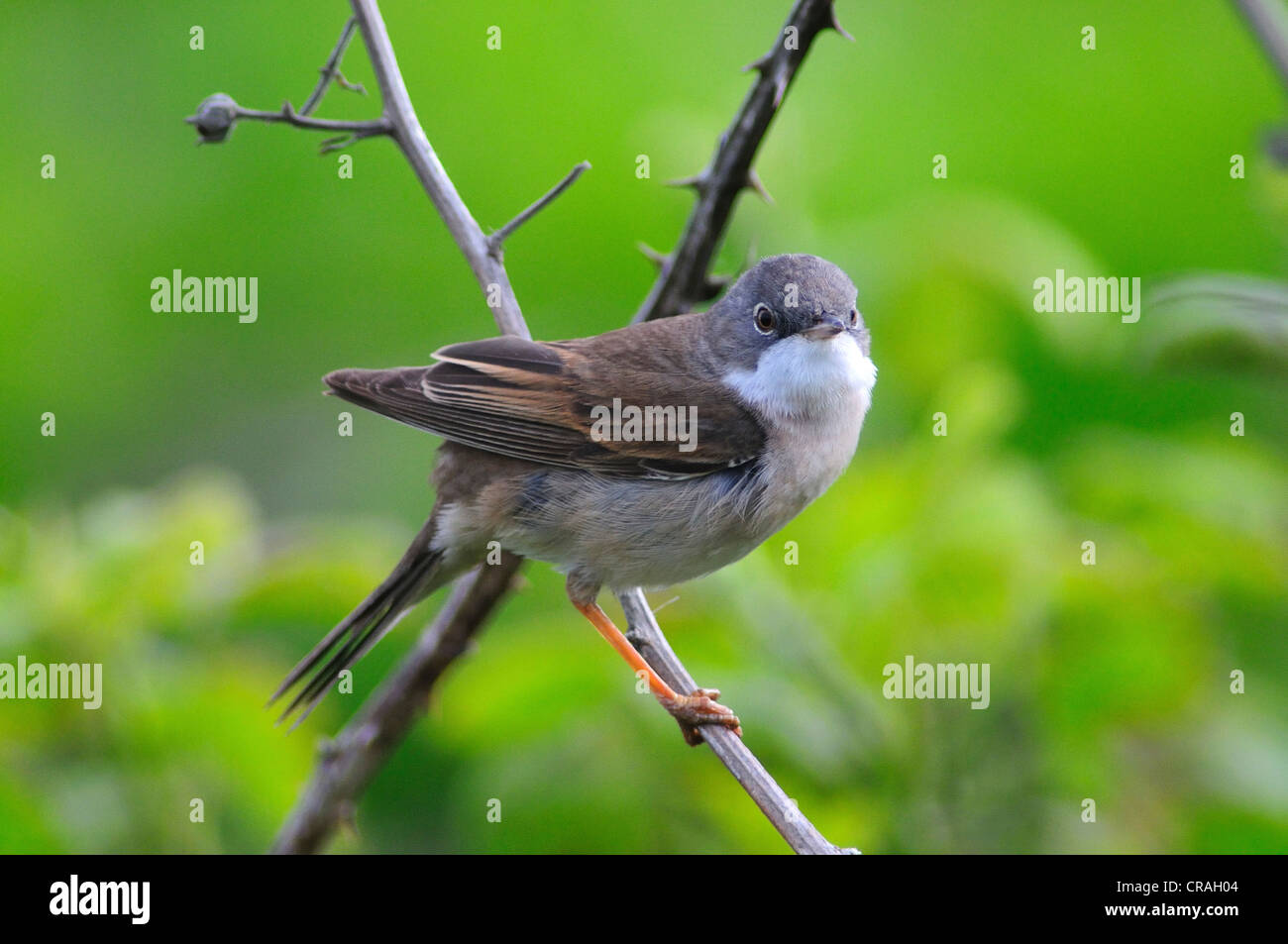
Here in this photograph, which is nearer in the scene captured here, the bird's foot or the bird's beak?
the bird's foot

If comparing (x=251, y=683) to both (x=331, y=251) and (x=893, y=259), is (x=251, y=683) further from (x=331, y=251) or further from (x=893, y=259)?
(x=331, y=251)

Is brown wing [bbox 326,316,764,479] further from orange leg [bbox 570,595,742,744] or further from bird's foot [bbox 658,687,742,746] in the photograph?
bird's foot [bbox 658,687,742,746]

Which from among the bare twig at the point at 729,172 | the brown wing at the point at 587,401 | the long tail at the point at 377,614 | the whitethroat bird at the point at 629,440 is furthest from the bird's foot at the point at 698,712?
the bare twig at the point at 729,172

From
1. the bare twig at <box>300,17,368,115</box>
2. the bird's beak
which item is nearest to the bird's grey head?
the bird's beak

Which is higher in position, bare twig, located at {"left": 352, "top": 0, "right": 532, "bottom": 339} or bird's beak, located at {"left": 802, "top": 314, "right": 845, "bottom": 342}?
bare twig, located at {"left": 352, "top": 0, "right": 532, "bottom": 339}

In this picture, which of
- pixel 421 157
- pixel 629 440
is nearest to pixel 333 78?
pixel 421 157

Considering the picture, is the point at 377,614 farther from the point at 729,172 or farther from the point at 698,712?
the point at 729,172
